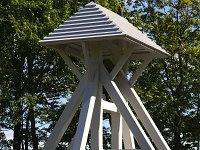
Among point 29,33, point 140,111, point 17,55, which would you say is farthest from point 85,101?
point 17,55

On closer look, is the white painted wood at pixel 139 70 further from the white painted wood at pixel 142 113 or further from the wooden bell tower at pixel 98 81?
the white painted wood at pixel 142 113

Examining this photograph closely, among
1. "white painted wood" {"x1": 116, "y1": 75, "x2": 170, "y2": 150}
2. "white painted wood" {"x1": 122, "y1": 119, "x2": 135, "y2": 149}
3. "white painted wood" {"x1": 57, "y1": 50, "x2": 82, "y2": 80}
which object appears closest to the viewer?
"white painted wood" {"x1": 116, "y1": 75, "x2": 170, "y2": 150}

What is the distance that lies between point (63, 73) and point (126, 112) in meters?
9.74

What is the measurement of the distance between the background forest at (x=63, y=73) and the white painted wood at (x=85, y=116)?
7.91 metres

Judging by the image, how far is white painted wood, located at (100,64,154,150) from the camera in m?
8.27

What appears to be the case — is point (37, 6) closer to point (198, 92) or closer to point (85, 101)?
point (198, 92)

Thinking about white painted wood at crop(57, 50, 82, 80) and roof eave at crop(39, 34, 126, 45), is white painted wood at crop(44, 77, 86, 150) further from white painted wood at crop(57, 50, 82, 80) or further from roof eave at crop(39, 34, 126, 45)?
roof eave at crop(39, 34, 126, 45)

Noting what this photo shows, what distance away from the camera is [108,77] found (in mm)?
8852

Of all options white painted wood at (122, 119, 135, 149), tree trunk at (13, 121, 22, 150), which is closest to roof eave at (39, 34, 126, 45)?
white painted wood at (122, 119, 135, 149)

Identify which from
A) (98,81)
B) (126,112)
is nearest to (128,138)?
(126,112)

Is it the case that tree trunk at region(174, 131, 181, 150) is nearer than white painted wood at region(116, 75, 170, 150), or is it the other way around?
white painted wood at region(116, 75, 170, 150)

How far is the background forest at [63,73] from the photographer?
17234 millimetres

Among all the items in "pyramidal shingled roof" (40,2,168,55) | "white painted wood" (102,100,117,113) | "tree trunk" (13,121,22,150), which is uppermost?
"pyramidal shingled roof" (40,2,168,55)

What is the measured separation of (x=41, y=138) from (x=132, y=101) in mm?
9947
